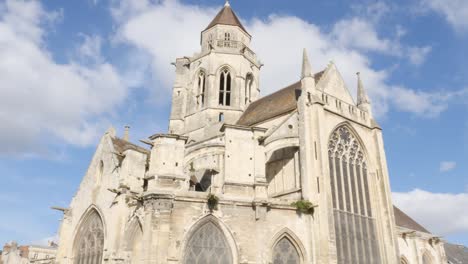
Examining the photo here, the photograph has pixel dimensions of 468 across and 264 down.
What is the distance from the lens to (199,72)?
2455 cm

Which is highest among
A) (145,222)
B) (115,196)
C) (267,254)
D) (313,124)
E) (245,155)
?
(313,124)

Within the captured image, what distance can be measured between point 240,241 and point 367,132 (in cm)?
881

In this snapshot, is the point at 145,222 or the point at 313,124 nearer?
the point at 145,222

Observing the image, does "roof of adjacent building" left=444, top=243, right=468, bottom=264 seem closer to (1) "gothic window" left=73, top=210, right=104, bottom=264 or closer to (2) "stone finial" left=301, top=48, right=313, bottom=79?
(2) "stone finial" left=301, top=48, right=313, bottom=79

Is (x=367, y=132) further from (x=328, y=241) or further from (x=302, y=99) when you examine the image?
(x=328, y=241)

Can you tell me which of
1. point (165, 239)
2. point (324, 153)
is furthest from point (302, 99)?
point (165, 239)

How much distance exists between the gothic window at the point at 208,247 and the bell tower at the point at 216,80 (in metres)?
10.4

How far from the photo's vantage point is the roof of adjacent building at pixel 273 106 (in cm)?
1822

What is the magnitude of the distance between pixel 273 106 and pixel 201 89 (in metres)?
6.11

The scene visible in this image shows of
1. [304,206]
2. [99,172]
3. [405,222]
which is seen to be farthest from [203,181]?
[405,222]

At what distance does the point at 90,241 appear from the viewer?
15.2 metres

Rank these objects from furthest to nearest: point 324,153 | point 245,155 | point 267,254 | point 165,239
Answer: point 324,153
point 245,155
point 267,254
point 165,239

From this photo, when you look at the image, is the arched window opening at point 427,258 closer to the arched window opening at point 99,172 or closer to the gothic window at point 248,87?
the gothic window at point 248,87

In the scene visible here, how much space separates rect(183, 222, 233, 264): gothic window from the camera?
1195 centimetres
